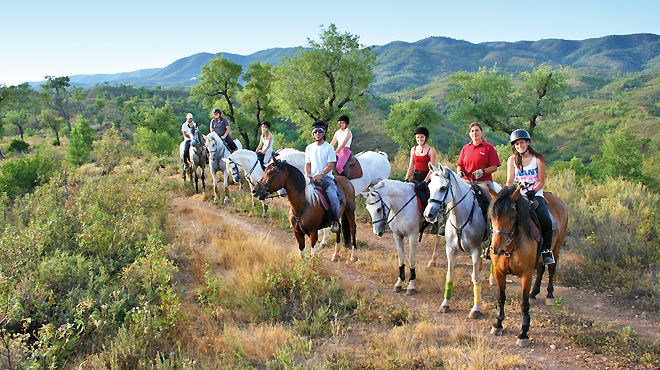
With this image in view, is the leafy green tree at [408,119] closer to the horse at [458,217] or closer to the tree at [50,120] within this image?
the horse at [458,217]

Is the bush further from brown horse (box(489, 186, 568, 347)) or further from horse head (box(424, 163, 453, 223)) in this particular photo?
brown horse (box(489, 186, 568, 347))

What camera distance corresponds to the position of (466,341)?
17.1 ft

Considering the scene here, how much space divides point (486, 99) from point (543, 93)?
15.0 ft

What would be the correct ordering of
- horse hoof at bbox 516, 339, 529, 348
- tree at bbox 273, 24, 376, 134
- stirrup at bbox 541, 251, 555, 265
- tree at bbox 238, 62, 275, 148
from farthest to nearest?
tree at bbox 238, 62, 275, 148
tree at bbox 273, 24, 376, 134
stirrup at bbox 541, 251, 555, 265
horse hoof at bbox 516, 339, 529, 348

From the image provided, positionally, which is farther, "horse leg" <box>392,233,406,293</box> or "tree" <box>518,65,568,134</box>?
"tree" <box>518,65,568,134</box>

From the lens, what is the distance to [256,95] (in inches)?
1384

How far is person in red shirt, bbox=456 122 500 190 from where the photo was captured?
6.86m

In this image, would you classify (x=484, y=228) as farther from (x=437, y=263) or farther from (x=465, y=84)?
(x=465, y=84)

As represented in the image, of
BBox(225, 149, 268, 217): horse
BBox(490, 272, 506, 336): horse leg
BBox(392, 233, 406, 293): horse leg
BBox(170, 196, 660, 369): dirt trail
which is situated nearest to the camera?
BBox(170, 196, 660, 369): dirt trail

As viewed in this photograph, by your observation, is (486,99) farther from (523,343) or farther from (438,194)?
(523,343)

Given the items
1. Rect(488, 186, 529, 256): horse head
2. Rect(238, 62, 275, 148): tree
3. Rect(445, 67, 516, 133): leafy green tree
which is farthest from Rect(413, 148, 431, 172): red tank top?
Rect(445, 67, 516, 133): leafy green tree

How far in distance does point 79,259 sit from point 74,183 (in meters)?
A: 7.10

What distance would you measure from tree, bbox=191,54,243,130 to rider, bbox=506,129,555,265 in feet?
100

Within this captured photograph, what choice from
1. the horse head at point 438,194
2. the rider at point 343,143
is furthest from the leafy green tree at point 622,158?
the horse head at point 438,194
